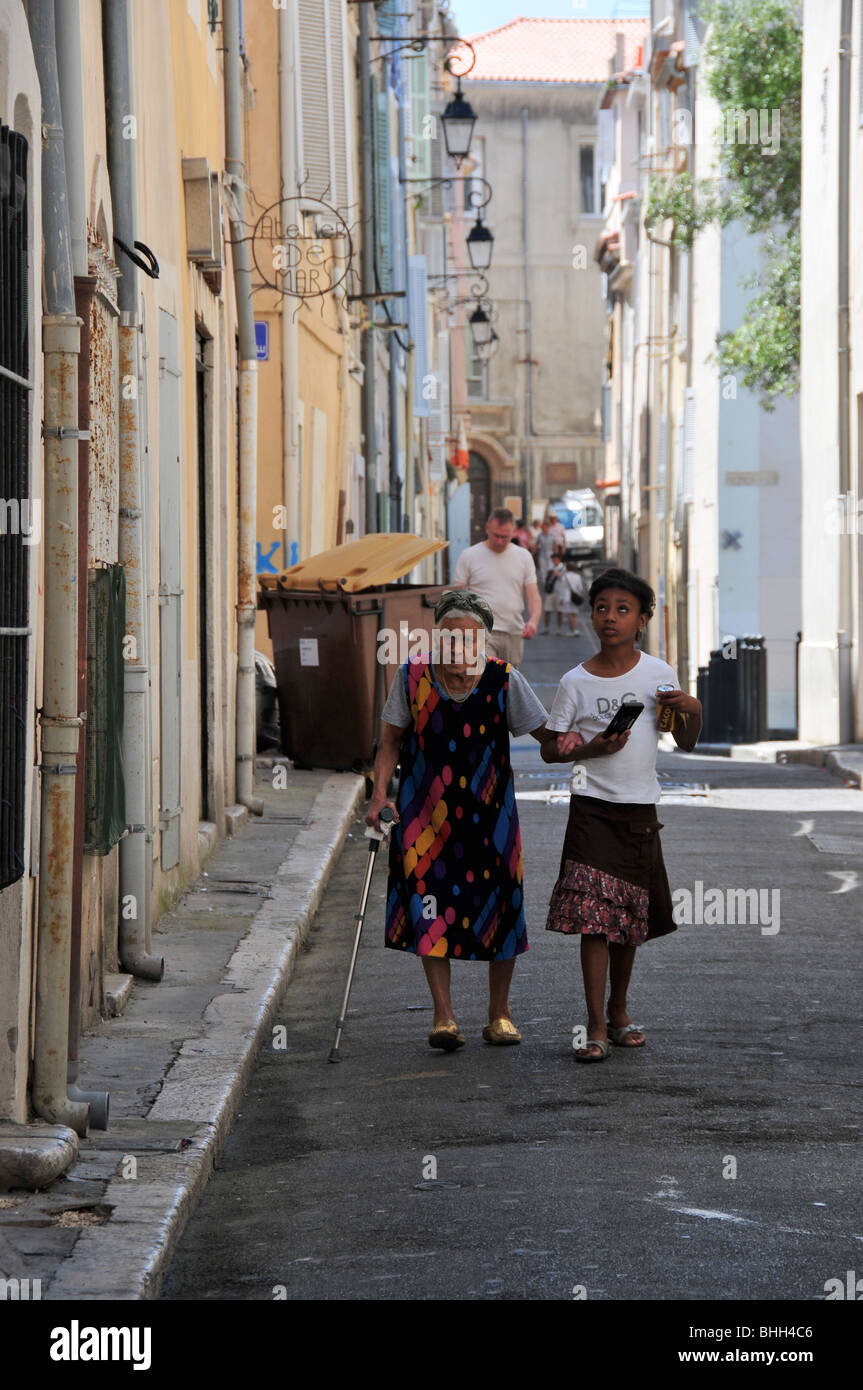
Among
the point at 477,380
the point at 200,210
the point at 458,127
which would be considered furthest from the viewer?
the point at 477,380

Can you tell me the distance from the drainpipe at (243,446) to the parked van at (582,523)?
38.3 m

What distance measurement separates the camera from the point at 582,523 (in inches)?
2130

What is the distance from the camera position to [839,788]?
1556 cm

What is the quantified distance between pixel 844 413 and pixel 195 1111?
45.5 feet

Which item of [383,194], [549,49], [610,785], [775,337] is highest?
[549,49]

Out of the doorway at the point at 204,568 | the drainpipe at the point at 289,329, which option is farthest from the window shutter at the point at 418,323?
the doorway at the point at 204,568

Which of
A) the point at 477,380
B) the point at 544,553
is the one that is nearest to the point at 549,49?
the point at 477,380

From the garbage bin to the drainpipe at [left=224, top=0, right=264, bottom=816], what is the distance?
1.48 m

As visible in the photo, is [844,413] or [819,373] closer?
[844,413]

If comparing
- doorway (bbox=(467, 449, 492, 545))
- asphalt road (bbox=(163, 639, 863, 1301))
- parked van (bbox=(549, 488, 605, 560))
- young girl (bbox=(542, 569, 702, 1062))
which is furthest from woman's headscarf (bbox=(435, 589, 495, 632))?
doorway (bbox=(467, 449, 492, 545))

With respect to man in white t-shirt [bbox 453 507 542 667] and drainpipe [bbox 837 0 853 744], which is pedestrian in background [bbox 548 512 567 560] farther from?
man in white t-shirt [bbox 453 507 542 667]

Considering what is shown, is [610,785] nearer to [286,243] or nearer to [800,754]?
[286,243]

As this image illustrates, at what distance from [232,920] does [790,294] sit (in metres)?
15.3

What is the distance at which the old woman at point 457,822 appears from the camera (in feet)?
22.6
